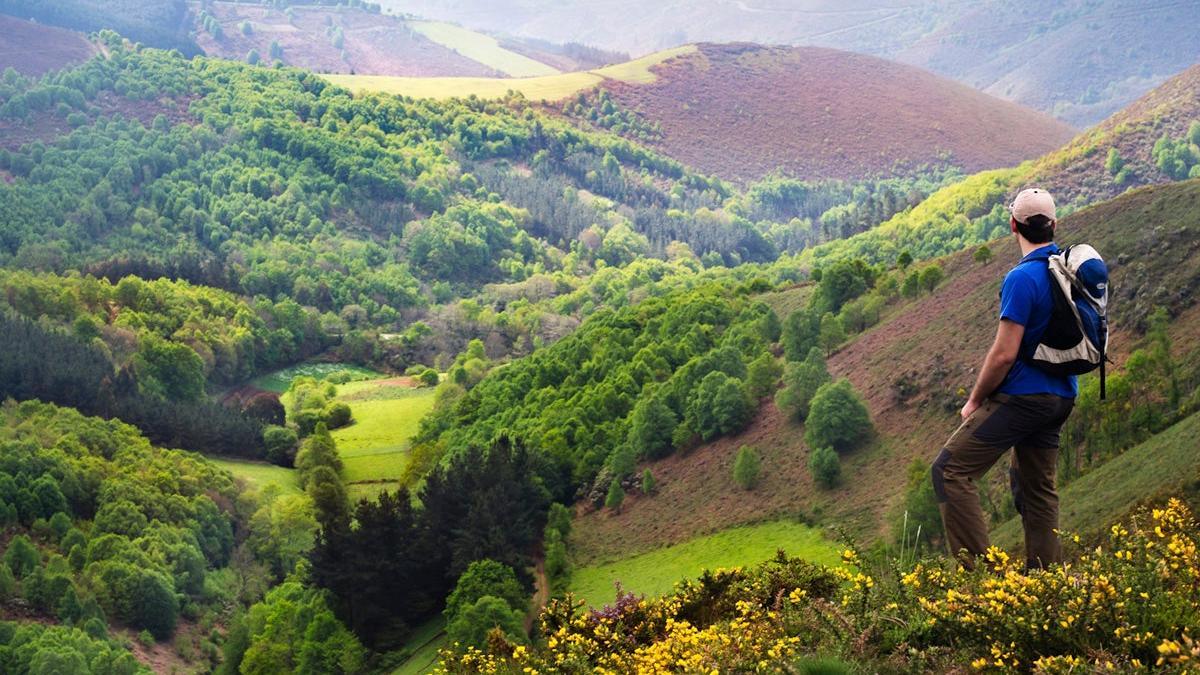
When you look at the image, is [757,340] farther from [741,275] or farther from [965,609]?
[741,275]

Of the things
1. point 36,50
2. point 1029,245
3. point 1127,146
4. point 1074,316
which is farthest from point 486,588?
point 36,50

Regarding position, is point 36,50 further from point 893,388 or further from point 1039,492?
point 1039,492

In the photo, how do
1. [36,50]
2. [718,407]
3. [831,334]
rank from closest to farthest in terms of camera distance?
1. [718,407]
2. [831,334]
3. [36,50]

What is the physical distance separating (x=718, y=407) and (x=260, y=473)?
4014cm

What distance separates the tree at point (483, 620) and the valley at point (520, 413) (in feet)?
0.35

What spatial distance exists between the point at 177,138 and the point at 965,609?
16498 cm

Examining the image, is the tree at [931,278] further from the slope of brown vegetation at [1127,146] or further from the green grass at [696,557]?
the slope of brown vegetation at [1127,146]

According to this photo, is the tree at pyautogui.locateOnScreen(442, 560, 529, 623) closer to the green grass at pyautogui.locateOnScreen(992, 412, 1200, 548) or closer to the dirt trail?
the dirt trail

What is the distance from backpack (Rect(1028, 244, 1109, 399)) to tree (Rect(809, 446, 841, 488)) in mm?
23328

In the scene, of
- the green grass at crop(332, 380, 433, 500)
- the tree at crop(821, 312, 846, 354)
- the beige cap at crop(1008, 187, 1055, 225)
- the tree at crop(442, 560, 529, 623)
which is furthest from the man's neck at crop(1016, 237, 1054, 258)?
the green grass at crop(332, 380, 433, 500)

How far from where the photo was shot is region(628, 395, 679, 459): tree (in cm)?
4434

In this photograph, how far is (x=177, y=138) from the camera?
532 feet

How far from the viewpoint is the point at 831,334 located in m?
43.6

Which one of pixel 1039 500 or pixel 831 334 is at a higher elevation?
pixel 1039 500
